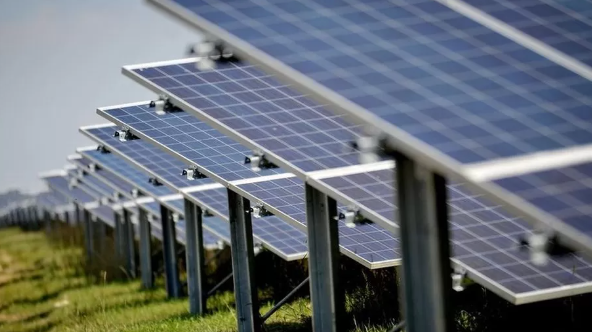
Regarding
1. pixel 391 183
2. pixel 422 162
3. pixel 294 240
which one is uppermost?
pixel 422 162

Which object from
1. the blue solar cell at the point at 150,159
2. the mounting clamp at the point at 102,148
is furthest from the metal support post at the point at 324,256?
the mounting clamp at the point at 102,148

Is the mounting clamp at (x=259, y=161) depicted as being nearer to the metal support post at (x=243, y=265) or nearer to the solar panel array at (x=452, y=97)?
the solar panel array at (x=452, y=97)

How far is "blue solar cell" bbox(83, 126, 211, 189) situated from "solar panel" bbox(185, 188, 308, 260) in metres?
0.53

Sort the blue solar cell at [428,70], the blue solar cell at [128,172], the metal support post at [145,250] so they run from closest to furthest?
the blue solar cell at [428,70]
the blue solar cell at [128,172]
the metal support post at [145,250]

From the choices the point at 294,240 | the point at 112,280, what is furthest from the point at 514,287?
the point at 112,280

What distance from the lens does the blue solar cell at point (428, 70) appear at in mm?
8297

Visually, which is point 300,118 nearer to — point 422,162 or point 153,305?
point 422,162

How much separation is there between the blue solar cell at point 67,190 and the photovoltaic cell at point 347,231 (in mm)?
23123

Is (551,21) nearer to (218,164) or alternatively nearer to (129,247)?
(218,164)

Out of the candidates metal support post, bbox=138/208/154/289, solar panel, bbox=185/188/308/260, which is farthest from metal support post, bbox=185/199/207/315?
metal support post, bbox=138/208/154/289

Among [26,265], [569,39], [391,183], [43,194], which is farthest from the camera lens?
[43,194]

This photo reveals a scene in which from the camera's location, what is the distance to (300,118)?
13617 mm

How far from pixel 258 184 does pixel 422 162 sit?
8528 millimetres

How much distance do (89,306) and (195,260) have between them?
3.54 meters
